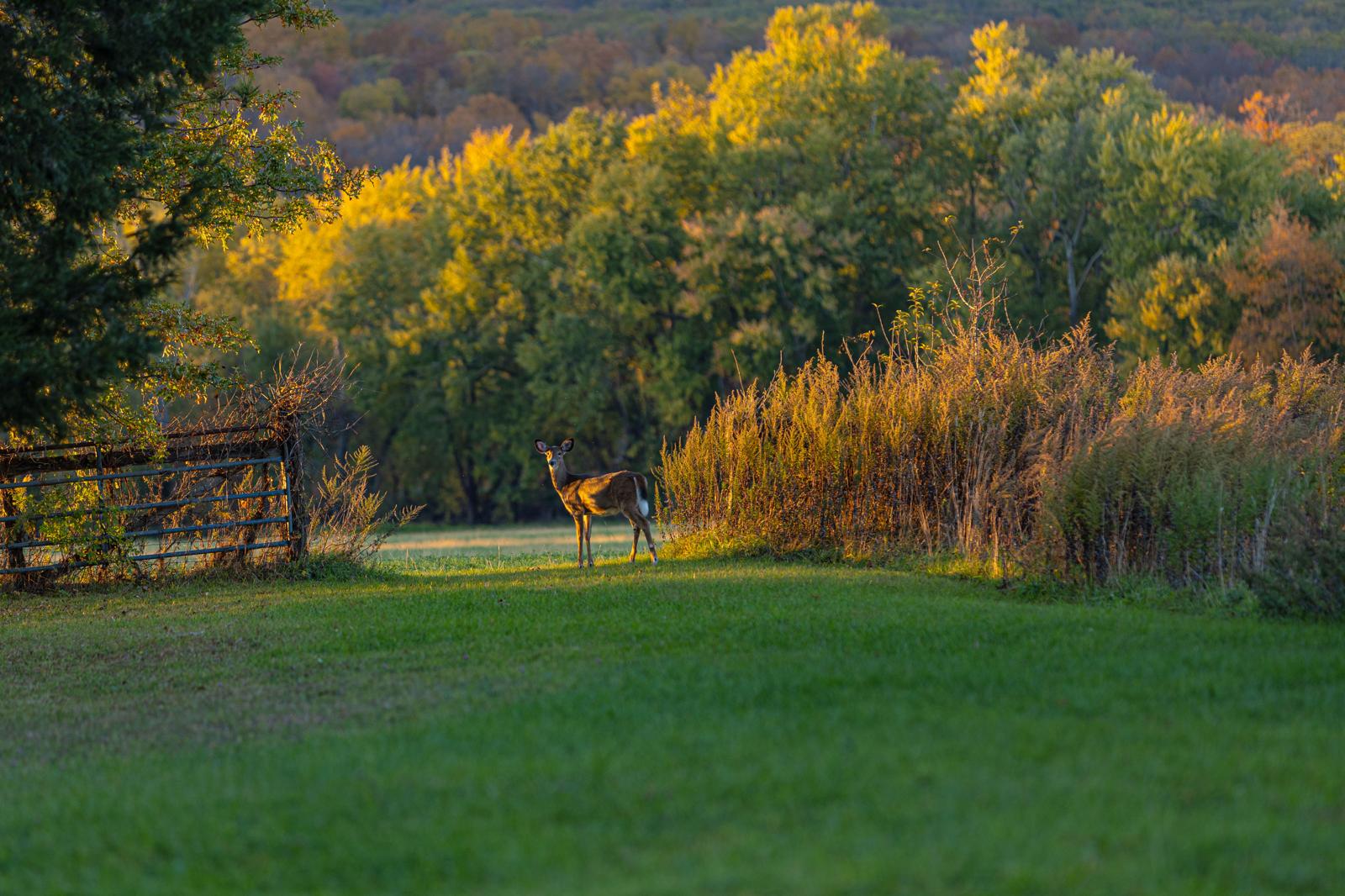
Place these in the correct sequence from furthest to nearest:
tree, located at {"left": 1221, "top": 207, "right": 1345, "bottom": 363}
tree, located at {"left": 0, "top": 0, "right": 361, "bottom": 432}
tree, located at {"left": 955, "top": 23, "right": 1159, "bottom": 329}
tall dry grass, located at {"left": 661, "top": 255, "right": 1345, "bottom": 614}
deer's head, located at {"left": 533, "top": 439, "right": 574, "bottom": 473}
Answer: tree, located at {"left": 955, "top": 23, "right": 1159, "bottom": 329}
tree, located at {"left": 1221, "top": 207, "right": 1345, "bottom": 363}
deer's head, located at {"left": 533, "top": 439, "right": 574, "bottom": 473}
tall dry grass, located at {"left": 661, "top": 255, "right": 1345, "bottom": 614}
tree, located at {"left": 0, "top": 0, "right": 361, "bottom": 432}

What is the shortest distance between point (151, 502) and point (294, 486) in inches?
70.6

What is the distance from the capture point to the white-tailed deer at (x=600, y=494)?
58.9ft

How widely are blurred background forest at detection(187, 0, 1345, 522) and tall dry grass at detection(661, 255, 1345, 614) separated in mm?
20718

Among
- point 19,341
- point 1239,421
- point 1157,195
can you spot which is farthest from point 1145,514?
point 1157,195

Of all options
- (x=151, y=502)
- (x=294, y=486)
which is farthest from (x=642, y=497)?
(x=151, y=502)

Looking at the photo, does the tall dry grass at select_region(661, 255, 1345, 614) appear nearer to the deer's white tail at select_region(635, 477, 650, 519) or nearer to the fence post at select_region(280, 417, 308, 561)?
the deer's white tail at select_region(635, 477, 650, 519)

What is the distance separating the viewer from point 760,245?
155ft

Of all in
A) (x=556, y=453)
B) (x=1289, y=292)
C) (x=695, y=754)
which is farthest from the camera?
(x=1289, y=292)

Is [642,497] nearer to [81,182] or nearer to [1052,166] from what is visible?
[81,182]

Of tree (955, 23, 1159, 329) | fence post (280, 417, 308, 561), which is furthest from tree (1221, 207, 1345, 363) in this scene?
fence post (280, 417, 308, 561)

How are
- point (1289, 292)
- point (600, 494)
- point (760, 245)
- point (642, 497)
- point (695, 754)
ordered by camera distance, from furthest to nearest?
1. point (760, 245)
2. point (1289, 292)
3. point (600, 494)
4. point (642, 497)
5. point (695, 754)

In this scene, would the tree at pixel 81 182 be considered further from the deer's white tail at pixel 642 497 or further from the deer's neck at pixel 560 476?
the deer's white tail at pixel 642 497

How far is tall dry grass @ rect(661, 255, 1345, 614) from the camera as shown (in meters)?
13.3

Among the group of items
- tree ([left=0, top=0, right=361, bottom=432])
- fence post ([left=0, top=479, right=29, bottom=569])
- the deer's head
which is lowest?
fence post ([left=0, top=479, right=29, bottom=569])
